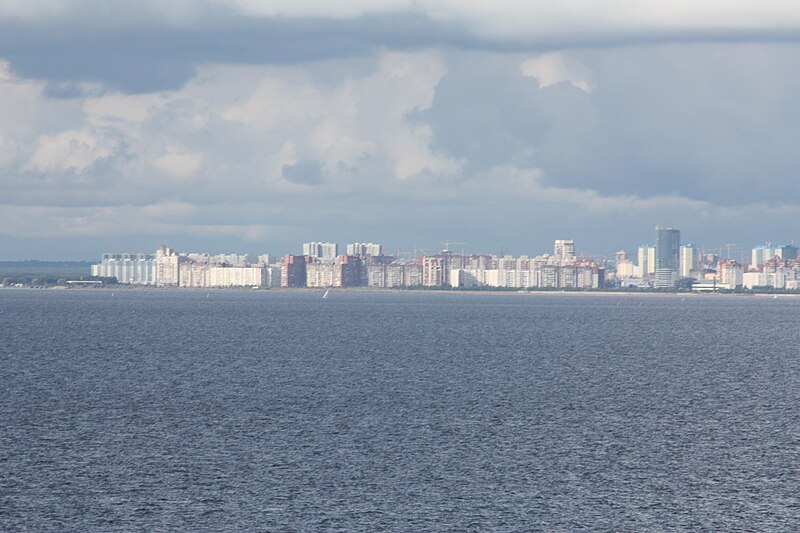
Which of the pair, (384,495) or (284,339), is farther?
(284,339)

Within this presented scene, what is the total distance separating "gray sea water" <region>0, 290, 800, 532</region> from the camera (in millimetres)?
42469

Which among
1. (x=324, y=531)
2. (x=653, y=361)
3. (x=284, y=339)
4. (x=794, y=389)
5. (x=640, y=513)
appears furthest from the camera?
(x=284, y=339)

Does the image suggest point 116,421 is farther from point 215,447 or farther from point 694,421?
point 694,421

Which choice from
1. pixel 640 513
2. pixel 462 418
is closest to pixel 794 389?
pixel 462 418

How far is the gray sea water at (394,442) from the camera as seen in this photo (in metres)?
42.5

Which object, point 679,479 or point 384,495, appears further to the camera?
point 679,479

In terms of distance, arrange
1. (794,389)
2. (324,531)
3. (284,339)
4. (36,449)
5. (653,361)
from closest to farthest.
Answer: (324,531)
(36,449)
(794,389)
(653,361)
(284,339)

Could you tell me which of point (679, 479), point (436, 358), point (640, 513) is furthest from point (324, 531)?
point (436, 358)

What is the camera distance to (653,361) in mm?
111312

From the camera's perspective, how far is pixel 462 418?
216 feet

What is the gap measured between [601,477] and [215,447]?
17.5 meters

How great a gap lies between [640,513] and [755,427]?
22.3 metres

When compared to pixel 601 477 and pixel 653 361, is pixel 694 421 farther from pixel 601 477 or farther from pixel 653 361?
pixel 653 361

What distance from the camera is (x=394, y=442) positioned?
2231 inches
